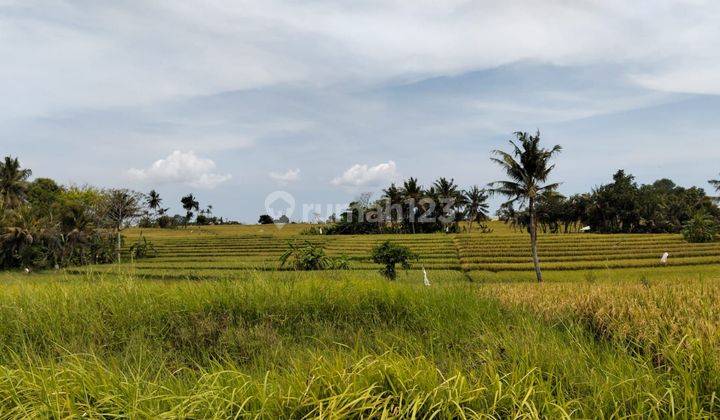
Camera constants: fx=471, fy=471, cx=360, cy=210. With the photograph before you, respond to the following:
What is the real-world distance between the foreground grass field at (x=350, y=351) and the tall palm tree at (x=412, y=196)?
6076 centimetres

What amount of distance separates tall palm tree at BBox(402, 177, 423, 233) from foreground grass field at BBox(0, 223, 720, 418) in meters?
60.8

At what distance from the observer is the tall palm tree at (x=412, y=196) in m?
70.7

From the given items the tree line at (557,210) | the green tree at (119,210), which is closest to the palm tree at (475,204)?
the tree line at (557,210)

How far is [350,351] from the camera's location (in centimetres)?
641

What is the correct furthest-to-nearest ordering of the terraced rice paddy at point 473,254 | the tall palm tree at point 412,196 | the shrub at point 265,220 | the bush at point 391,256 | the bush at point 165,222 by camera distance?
1. the shrub at point 265,220
2. the bush at point 165,222
3. the tall palm tree at point 412,196
4. the terraced rice paddy at point 473,254
5. the bush at point 391,256

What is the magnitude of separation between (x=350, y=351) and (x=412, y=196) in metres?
65.7

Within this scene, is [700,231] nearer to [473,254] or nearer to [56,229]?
[473,254]

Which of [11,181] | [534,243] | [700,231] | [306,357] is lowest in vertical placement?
[306,357]

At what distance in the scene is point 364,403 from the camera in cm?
300

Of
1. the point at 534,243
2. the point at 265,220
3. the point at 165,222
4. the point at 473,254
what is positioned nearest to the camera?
the point at 534,243

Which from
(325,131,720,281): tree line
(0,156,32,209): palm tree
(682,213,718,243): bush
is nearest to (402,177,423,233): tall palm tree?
(325,131,720,281): tree line

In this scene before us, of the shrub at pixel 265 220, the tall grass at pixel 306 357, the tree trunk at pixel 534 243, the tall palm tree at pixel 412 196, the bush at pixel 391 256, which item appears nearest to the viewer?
the tall grass at pixel 306 357

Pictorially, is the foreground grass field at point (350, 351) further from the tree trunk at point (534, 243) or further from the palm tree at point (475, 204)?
the palm tree at point (475, 204)

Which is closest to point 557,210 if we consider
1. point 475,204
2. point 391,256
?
point 475,204
